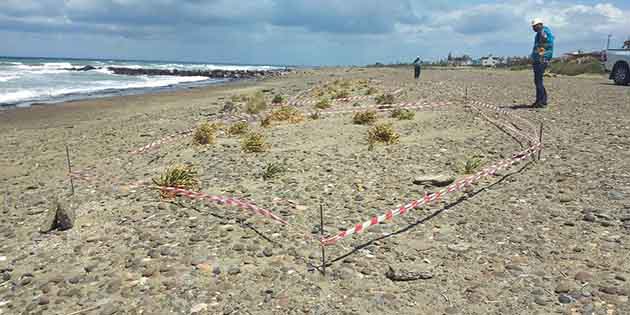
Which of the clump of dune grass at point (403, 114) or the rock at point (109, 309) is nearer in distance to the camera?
the rock at point (109, 309)

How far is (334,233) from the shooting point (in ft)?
16.2

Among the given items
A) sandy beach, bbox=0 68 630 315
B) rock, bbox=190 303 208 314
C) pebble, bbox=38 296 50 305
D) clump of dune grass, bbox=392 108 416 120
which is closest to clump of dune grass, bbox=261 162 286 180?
sandy beach, bbox=0 68 630 315

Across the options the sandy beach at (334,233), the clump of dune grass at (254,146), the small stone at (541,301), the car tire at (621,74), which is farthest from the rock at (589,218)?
the car tire at (621,74)

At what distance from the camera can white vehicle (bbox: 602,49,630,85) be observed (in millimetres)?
18916

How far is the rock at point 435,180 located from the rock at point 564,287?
9.07 feet

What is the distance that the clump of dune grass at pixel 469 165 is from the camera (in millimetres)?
6857

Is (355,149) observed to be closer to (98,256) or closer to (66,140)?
(98,256)

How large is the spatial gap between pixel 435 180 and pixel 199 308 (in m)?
4.06

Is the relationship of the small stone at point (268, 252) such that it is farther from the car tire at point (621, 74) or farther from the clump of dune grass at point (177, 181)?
the car tire at point (621, 74)

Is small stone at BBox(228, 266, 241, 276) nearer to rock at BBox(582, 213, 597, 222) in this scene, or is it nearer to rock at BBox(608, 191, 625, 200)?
rock at BBox(582, 213, 597, 222)

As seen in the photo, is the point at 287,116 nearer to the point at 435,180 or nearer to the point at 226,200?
the point at 435,180

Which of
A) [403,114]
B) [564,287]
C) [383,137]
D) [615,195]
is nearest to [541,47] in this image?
[403,114]

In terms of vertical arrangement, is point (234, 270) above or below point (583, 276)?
below

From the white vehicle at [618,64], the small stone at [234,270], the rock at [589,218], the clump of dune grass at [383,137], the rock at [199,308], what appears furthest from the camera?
the white vehicle at [618,64]
